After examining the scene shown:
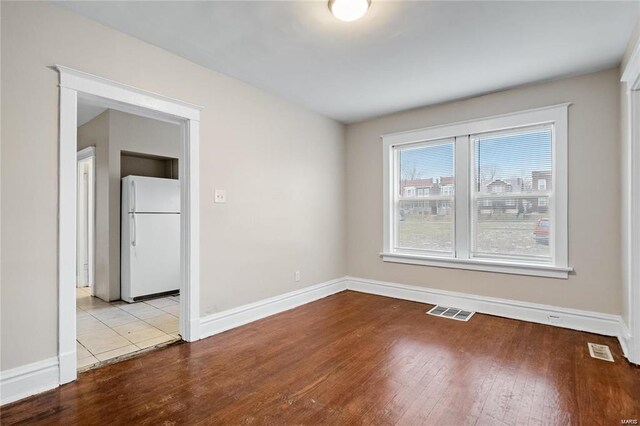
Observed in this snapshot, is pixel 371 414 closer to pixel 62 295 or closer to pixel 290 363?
pixel 290 363

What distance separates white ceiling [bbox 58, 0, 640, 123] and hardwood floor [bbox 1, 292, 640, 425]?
2.61 m

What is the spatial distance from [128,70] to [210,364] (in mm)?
2459

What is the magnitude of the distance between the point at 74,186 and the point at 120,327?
178 cm

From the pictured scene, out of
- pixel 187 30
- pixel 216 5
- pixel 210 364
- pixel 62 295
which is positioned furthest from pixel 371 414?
pixel 187 30

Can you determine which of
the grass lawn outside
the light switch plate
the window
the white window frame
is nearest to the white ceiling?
the white window frame

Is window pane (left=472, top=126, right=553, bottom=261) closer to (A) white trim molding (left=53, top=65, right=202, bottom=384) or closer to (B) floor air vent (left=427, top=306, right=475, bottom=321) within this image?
(B) floor air vent (left=427, top=306, right=475, bottom=321)

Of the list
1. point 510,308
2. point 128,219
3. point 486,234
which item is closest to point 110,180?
point 128,219

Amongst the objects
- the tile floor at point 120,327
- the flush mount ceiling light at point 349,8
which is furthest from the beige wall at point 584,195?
the tile floor at point 120,327

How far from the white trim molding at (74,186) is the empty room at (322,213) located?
0.02m

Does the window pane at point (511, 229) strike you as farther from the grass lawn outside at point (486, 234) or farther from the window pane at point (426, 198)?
the window pane at point (426, 198)

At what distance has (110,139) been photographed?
4.40 metres

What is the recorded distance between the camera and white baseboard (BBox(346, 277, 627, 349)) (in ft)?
10.3

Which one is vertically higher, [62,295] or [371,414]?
[62,295]

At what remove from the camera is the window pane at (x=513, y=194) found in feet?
11.6
